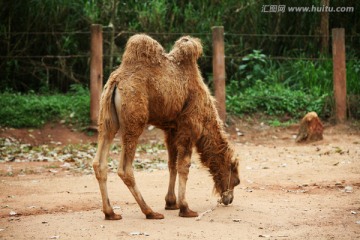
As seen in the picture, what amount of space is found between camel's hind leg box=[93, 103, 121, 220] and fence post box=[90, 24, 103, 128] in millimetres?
5472

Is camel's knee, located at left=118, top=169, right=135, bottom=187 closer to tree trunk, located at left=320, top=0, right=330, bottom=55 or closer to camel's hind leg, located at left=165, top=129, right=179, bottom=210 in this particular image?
camel's hind leg, located at left=165, top=129, right=179, bottom=210

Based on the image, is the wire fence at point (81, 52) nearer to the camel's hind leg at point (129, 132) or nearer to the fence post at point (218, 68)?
the fence post at point (218, 68)

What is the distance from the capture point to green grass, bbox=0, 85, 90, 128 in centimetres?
1223

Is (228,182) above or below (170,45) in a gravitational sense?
below

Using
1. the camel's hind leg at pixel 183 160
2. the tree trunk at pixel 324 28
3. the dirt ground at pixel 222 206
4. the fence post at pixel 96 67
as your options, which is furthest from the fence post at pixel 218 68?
the camel's hind leg at pixel 183 160

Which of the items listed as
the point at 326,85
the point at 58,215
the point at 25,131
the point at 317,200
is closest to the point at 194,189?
the point at 317,200

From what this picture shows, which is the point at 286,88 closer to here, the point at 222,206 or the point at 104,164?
the point at 222,206

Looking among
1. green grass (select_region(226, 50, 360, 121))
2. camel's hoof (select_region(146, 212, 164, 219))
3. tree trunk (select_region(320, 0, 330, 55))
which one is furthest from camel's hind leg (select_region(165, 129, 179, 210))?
tree trunk (select_region(320, 0, 330, 55))

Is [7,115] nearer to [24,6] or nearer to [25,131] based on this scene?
[25,131]

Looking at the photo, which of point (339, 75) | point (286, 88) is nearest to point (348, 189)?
point (339, 75)

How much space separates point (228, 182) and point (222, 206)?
Answer: 0.30 meters

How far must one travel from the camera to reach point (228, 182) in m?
7.05

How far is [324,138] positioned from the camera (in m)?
11.4

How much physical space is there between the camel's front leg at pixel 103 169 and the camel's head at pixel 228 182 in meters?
1.31
